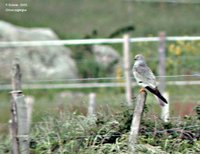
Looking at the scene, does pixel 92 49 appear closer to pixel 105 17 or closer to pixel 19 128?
pixel 105 17

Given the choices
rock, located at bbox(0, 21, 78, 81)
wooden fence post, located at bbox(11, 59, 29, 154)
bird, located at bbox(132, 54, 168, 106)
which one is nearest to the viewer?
bird, located at bbox(132, 54, 168, 106)

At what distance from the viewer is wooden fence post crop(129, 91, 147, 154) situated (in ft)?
25.1

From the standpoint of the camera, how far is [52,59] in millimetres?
16766

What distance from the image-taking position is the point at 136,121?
25.3 feet

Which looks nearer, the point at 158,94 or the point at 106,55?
the point at 158,94

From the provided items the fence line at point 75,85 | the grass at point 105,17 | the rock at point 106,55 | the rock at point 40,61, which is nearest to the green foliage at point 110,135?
the fence line at point 75,85

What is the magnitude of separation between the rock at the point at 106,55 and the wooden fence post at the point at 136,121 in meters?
8.44

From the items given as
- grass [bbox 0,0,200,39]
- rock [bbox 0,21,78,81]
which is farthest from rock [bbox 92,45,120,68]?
grass [bbox 0,0,200,39]

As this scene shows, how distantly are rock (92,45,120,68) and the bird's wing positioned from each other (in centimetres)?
822

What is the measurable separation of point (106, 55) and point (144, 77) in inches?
348

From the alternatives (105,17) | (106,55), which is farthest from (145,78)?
(105,17)

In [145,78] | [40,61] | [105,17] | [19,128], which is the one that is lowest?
[19,128]

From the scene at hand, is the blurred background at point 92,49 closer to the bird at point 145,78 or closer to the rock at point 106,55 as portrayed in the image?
the rock at point 106,55

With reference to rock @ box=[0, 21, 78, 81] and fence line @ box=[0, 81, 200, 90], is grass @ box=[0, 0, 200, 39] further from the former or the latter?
fence line @ box=[0, 81, 200, 90]
